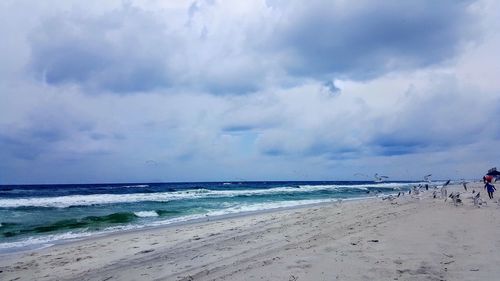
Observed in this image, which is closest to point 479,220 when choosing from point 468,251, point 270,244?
point 468,251

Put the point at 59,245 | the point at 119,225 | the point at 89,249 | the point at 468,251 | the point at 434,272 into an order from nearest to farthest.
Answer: the point at 434,272, the point at 468,251, the point at 89,249, the point at 59,245, the point at 119,225

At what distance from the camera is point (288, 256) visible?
7.61 meters

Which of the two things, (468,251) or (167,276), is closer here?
(167,276)

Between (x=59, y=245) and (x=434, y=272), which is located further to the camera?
(x=59, y=245)

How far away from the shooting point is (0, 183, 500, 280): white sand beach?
6.27m

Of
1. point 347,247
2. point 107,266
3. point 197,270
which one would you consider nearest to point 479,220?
point 347,247

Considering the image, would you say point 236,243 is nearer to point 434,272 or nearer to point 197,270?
point 197,270

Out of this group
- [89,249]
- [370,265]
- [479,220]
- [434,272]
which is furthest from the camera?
[479,220]

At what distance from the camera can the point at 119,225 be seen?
53.5 ft

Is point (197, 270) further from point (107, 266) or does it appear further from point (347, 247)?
point (347, 247)

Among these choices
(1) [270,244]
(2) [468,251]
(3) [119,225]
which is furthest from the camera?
(3) [119,225]

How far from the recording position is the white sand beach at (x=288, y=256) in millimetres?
6273

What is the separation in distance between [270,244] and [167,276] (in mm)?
3271

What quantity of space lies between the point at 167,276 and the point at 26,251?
6082mm
